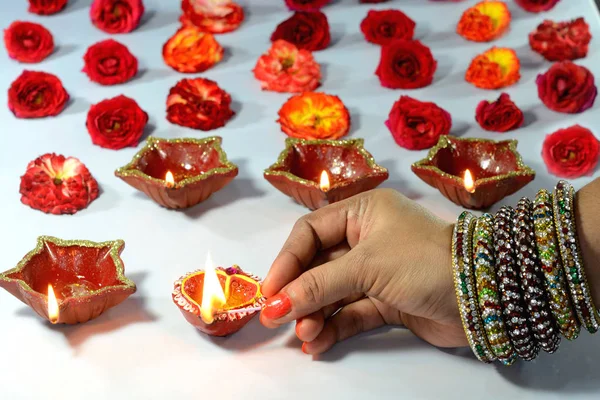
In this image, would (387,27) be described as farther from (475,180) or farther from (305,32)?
(475,180)

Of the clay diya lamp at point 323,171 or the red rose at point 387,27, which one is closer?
the clay diya lamp at point 323,171

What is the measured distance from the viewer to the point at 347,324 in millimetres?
1219

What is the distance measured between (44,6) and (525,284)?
1.68 metres

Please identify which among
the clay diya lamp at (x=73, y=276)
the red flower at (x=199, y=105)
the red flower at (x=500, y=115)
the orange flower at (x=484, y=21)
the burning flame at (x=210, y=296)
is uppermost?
the orange flower at (x=484, y=21)

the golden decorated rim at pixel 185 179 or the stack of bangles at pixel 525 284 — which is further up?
the stack of bangles at pixel 525 284

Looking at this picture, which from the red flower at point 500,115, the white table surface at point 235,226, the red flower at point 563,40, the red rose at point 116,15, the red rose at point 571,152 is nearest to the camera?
the white table surface at point 235,226

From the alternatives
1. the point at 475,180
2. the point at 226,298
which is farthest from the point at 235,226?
the point at 475,180

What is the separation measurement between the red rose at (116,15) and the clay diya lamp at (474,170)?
0.99m

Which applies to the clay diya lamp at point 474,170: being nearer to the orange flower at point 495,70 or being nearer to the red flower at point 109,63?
the orange flower at point 495,70

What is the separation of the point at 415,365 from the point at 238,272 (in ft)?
1.05

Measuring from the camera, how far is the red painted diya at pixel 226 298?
117cm

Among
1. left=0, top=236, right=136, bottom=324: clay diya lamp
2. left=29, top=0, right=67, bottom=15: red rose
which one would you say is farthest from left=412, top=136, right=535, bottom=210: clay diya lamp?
left=29, top=0, right=67, bottom=15: red rose

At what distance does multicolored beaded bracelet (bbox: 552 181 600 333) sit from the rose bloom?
91 cm

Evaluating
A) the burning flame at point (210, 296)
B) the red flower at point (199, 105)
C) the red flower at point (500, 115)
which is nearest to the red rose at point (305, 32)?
the red flower at point (199, 105)
